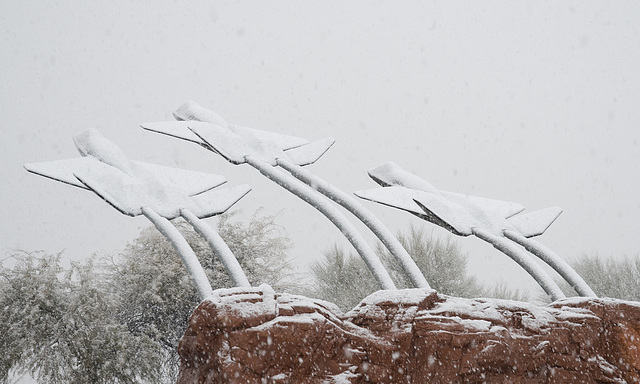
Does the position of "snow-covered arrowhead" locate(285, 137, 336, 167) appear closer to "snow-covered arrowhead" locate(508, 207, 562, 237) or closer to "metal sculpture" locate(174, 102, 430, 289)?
"metal sculpture" locate(174, 102, 430, 289)

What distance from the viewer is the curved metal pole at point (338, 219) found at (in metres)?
7.55

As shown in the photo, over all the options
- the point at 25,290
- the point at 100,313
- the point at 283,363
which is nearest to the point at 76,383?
the point at 100,313

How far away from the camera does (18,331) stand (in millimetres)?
13523

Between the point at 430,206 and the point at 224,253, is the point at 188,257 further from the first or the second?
the point at 430,206

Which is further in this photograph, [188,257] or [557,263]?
[557,263]

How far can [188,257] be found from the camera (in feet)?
23.3

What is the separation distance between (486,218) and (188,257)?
408 centimetres

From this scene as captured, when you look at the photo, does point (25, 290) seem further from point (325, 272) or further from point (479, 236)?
point (479, 236)

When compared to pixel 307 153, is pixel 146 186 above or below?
below

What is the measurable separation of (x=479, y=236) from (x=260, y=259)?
9.65m

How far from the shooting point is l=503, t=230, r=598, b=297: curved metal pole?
7.67 metres

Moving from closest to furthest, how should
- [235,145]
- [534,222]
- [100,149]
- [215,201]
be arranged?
[215,201] < [534,222] < [100,149] < [235,145]

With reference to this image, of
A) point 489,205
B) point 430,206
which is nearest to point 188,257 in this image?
point 430,206

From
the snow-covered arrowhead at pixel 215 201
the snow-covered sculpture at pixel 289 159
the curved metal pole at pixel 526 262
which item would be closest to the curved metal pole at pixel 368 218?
the snow-covered sculpture at pixel 289 159
